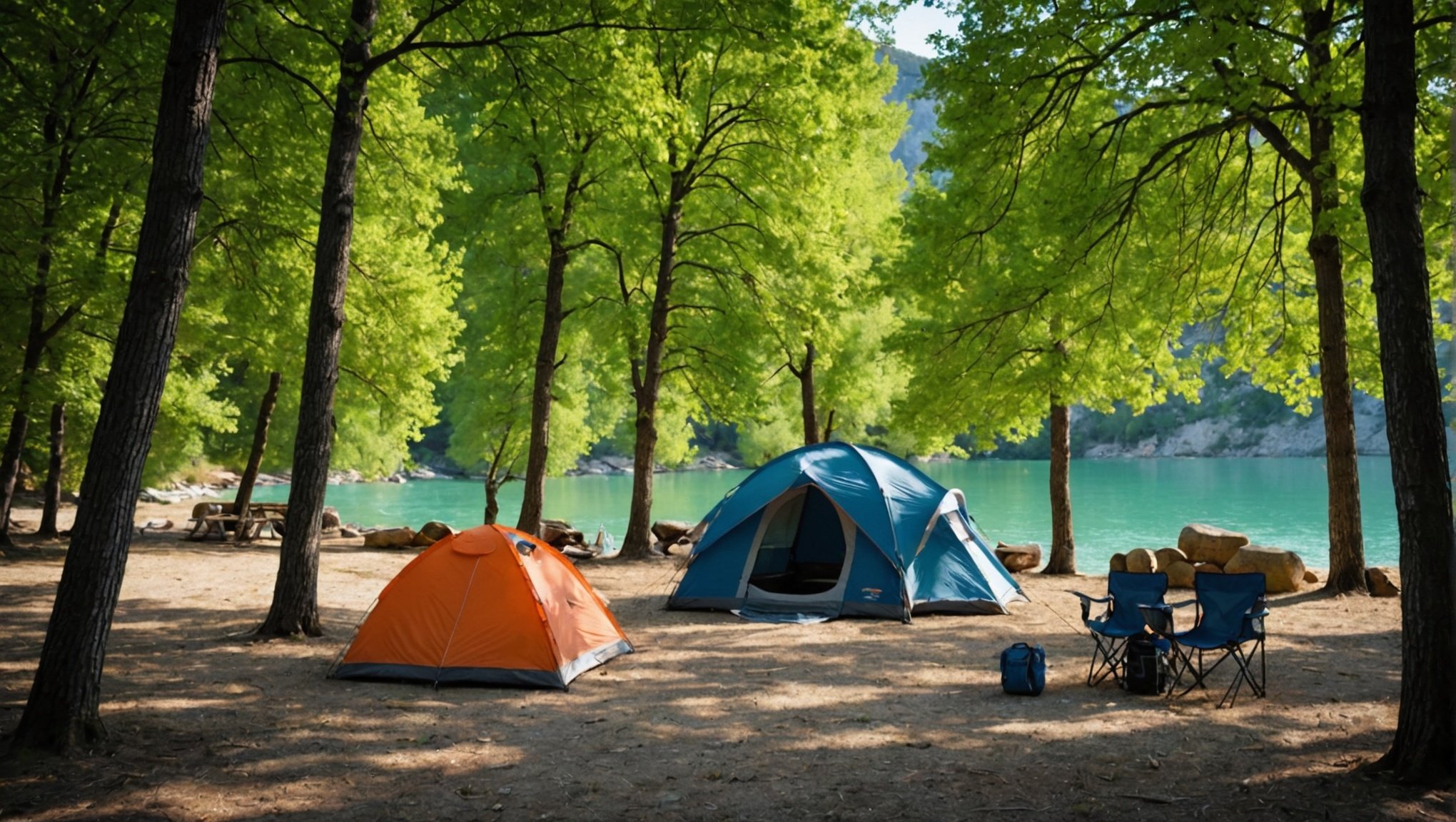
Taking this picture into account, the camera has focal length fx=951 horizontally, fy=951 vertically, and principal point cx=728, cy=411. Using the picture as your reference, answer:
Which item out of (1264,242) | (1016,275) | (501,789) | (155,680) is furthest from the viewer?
(1264,242)

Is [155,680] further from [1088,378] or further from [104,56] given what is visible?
[1088,378]

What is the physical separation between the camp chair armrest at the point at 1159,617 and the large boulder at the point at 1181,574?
5959 millimetres

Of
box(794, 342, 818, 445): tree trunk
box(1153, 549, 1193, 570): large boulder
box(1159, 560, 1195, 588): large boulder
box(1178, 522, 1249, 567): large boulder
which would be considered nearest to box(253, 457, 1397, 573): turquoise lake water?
box(1178, 522, 1249, 567): large boulder

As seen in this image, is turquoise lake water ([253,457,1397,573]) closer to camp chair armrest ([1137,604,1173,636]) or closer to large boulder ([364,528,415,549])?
large boulder ([364,528,415,549])

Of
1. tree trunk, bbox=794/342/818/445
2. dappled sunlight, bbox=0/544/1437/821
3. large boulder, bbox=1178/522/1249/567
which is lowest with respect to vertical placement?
dappled sunlight, bbox=0/544/1437/821

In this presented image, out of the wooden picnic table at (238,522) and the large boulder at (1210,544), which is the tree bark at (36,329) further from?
the large boulder at (1210,544)

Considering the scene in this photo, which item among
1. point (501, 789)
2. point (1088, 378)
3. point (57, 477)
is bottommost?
point (501, 789)

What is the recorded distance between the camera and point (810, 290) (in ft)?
51.1

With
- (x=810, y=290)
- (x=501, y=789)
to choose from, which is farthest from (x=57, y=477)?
(x=501, y=789)

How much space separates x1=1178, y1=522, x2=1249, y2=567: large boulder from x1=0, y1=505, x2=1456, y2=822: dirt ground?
3391 millimetres

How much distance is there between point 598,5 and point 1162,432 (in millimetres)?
97660

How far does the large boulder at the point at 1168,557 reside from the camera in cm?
1253

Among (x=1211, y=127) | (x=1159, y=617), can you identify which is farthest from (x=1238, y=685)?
(x=1211, y=127)

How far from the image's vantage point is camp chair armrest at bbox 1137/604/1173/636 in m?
6.84
